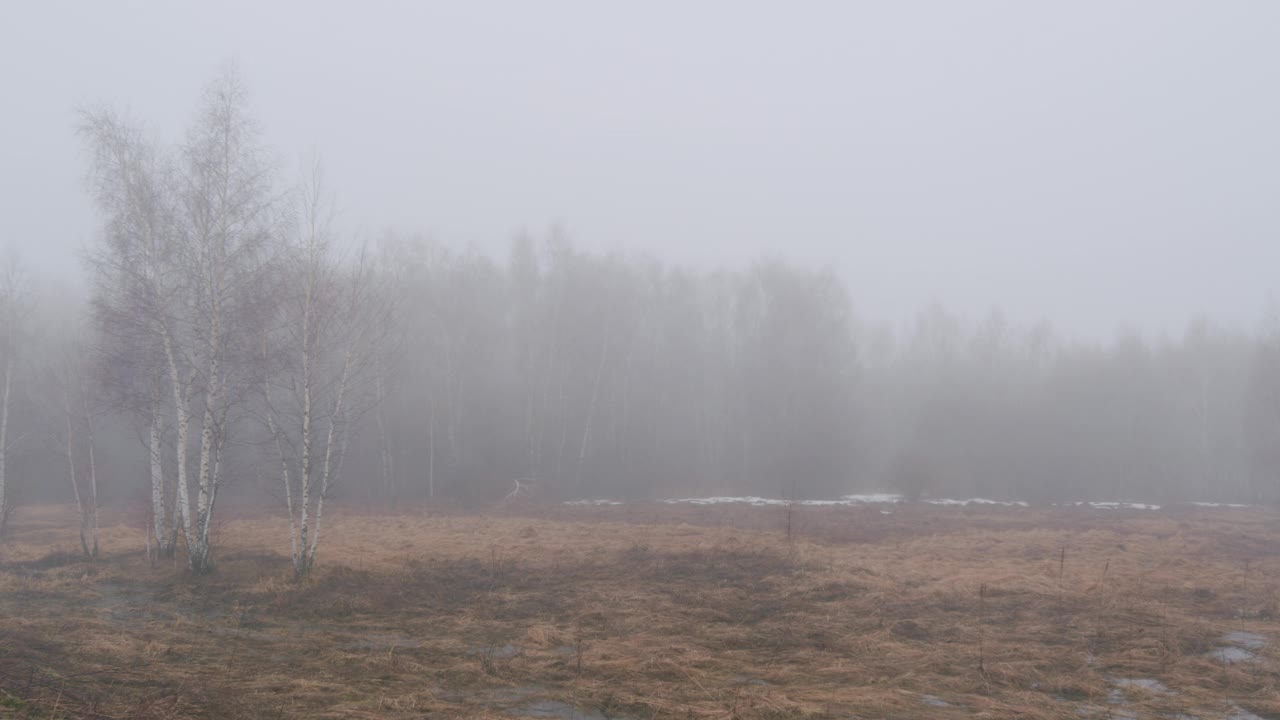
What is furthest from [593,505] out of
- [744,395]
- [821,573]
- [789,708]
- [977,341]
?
[977,341]

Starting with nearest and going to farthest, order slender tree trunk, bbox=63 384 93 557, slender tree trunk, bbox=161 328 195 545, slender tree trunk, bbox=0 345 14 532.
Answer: slender tree trunk, bbox=161 328 195 545 < slender tree trunk, bbox=63 384 93 557 < slender tree trunk, bbox=0 345 14 532

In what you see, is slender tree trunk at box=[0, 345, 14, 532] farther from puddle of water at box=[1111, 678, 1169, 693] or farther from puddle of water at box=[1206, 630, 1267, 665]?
puddle of water at box=[1206, 630, 1267, 665]

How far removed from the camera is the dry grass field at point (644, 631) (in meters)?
6.01

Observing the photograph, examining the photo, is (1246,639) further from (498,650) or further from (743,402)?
(743,402)

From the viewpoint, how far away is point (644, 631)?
8.72 metres

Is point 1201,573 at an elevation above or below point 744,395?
below

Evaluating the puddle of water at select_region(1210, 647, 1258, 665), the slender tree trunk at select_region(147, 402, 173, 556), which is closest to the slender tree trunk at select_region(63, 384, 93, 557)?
the slender tree trunk at select_region(147, 402, 173, 556)

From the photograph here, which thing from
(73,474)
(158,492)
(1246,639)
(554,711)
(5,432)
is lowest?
(1246,639)

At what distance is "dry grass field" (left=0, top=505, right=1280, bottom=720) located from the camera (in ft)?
19.7

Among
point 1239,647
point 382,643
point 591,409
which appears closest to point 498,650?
point 382,643

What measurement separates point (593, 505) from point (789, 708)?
1035 inches

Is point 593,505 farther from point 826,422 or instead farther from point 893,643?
point 893,643

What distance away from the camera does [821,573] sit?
12547mm

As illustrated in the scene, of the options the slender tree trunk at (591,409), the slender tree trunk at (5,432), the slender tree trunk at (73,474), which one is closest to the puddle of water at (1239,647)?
the slender tree trunk at (73,474)
